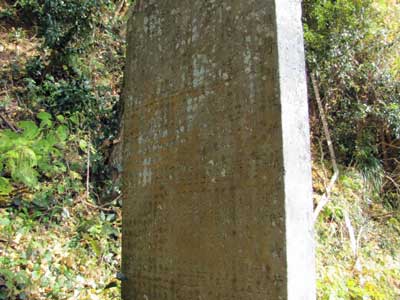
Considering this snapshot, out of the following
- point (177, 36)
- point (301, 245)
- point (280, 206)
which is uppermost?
point (177, 36)

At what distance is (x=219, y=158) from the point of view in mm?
2139

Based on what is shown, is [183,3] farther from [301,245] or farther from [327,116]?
[327,116]

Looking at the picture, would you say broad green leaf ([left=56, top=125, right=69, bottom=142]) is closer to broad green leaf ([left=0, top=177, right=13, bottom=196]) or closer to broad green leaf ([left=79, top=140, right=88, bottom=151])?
broad green leaf ([left=79, top=140, right=88, bottom=151])

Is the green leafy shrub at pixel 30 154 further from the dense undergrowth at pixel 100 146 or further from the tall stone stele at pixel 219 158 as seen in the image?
the tall stone stele at pixel 219 158

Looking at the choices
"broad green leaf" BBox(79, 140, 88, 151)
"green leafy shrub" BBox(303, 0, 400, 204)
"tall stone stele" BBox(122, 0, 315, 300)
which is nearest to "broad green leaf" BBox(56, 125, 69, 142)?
"broad green leaf" BBox(79, 140, 88, 151)

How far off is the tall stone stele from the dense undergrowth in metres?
0.86

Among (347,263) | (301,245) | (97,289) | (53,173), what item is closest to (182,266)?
(301,245)

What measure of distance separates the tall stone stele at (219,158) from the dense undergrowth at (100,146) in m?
0.86

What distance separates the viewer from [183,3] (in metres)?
2.56

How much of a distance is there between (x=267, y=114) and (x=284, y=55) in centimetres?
30

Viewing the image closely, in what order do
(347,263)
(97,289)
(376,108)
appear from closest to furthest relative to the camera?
(97,289) < (347,263) < (376,108)

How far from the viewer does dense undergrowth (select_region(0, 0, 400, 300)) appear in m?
3.83

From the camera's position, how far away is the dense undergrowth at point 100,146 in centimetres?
383

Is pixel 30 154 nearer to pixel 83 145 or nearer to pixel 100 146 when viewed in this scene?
pixel 83 145
